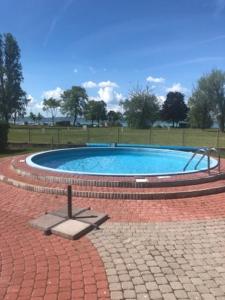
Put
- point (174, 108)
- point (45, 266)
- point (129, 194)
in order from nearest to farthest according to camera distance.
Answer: point (45, 266) < point (129, 194) < point (174, 108)

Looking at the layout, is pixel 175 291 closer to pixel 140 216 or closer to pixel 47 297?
pixel 47 297

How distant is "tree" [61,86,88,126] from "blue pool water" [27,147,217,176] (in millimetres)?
65735

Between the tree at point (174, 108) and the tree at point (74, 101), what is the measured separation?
21.4 meters

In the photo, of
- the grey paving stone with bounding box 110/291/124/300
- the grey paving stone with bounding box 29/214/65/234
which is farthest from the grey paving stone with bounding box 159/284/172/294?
the grey paving stone with bounding box 29/214/65/234

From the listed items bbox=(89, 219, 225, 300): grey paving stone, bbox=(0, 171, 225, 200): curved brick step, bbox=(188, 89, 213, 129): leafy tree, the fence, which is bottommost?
bbox=(89, 219, 225, 300): grey paving stone

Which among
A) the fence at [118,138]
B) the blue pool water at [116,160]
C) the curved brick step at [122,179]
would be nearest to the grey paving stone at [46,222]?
the curved brick step at [122,179]

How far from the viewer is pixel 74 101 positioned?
3196 inches

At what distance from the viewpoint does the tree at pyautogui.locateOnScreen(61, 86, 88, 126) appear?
80688 millimetres

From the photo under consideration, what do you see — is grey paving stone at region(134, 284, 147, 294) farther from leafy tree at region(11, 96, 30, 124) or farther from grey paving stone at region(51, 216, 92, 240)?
leafy tree at region(11, 96, 30, 124)

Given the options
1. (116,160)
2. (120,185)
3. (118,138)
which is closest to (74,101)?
(118,138)

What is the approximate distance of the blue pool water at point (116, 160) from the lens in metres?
12.0

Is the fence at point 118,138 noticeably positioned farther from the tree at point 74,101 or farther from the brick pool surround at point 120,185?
the tree at point 74,101

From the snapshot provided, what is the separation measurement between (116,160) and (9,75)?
34583mm

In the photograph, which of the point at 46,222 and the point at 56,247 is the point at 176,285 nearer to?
the point at 56,247
